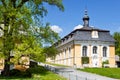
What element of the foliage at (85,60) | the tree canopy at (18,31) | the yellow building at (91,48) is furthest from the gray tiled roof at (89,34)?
the tree canopy at (18,31)

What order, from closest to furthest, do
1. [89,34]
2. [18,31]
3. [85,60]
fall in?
[18,31]
[85,60]
[89,34]

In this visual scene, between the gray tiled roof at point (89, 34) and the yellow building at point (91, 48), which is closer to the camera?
the yellow building at point (91, 48)

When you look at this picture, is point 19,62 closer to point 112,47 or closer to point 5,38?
point 5,38

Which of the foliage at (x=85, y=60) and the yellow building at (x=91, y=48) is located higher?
the yellow building at (x=91, y=48)

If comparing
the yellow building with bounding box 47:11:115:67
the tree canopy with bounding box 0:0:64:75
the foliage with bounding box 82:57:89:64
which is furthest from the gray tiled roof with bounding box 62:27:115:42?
the tree canopy with bounding box 0:0:64:75

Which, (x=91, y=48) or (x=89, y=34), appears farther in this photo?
(x=89, y=34)

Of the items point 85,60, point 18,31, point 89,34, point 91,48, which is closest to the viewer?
point 18,31

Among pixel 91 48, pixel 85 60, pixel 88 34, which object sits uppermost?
pixel 88 34

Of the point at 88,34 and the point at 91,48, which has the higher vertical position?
the point at 88,34

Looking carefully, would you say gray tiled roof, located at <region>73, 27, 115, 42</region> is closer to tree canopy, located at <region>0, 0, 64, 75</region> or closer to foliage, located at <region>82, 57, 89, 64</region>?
foliage, located at <region>82, 57, 89, 64</region>

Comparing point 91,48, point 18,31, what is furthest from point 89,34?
point 18,31

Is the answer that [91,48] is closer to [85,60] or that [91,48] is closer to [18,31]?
[85,60]

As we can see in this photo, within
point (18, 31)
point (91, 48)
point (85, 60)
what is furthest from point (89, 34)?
point (18, 31)

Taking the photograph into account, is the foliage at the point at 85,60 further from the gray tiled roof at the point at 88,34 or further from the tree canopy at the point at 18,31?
the tree canopy at the point at 18,31
